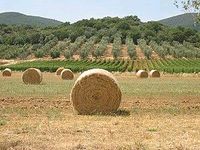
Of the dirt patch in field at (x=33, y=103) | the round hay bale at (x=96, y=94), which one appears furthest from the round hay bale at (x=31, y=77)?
the round hay bale at (x=96, y=94)

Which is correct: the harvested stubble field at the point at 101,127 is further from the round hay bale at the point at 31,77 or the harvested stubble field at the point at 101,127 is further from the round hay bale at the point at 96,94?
the round hay bale at the point at 31,77

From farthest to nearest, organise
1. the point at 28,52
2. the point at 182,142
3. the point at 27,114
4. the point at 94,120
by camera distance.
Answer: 1. the point at 28,52
2. the point at 27,114
3. the point at 94,120
4. the point at 182,142

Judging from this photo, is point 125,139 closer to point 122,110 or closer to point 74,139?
point 74,139

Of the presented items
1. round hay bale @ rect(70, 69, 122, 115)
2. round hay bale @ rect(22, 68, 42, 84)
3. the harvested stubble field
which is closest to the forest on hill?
round hay bale @ rect(22, 68, 42, 84)

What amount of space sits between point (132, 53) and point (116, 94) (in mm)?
102704

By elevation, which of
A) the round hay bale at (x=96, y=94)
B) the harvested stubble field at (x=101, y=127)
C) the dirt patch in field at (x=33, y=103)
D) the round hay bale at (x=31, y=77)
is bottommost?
the round hay bale at (x=31, y=77)

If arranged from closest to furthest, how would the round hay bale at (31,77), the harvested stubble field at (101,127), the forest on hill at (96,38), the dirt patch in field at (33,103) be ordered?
1. the harvested stubble field at (101,127)
2. the dirt patch in field at (33,103)
3. the round hay bale at (31,77)
4. the forest on hill at (96,38)

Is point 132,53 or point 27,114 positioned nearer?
point 27,114

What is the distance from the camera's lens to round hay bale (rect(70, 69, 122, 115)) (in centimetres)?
1922

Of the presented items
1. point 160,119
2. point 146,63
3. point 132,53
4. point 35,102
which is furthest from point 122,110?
point 132,53

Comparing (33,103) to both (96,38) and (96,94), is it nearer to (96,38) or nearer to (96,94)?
(96,94)

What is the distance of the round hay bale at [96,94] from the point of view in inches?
757

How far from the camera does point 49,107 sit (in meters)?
21.6

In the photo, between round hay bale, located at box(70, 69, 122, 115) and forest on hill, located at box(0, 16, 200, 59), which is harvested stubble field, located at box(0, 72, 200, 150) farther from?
forest on hill, located at box(0, 16, 200, 59)
